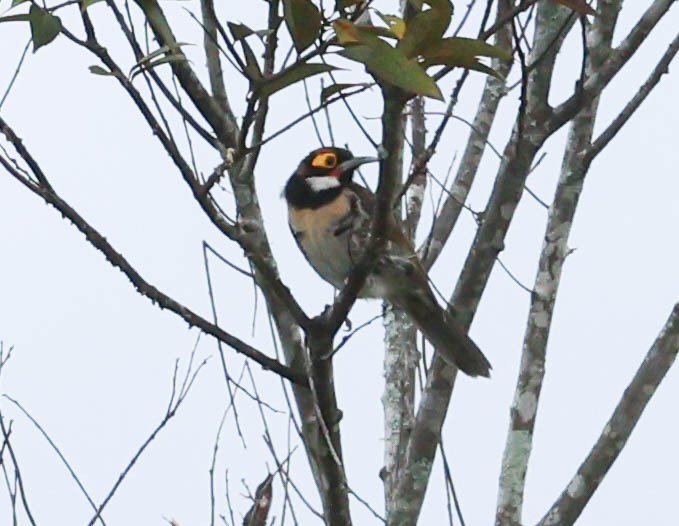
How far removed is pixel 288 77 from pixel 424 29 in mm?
388

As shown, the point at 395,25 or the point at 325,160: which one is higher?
the point at 325,160

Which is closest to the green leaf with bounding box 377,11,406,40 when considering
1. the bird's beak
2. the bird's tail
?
the bird's tail

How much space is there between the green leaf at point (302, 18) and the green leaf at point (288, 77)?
0.24 feet

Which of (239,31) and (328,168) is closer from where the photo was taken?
(239,31)

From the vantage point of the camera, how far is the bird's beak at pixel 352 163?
4.67 meters

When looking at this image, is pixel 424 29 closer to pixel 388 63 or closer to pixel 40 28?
pixel 388 63

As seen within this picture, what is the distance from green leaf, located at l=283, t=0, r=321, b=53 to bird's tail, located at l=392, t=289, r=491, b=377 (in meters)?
1.91

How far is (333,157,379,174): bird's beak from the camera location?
467 centimetres

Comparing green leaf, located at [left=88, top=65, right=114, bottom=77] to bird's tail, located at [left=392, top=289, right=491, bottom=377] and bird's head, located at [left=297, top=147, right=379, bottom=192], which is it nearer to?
bird's tail, located at [left=392, top=289, right=491, bottom=377]

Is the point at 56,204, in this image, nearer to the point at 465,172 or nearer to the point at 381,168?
the point at 381,168

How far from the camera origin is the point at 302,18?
221cm

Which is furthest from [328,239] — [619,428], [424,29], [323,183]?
[424,29]

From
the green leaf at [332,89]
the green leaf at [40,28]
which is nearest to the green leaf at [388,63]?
the green leaf at [332,89]

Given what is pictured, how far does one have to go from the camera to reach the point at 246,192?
3357 millimetres
